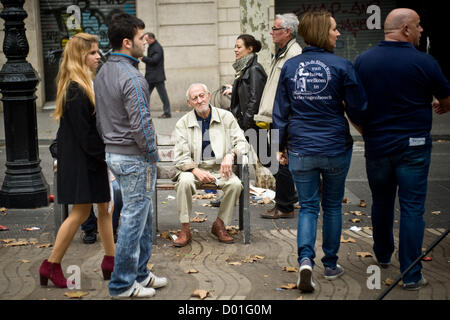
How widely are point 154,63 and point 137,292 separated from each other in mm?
10503

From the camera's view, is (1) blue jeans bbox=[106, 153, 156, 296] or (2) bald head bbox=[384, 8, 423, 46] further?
(2) bald head bbox=[384, 8, 423, 46]

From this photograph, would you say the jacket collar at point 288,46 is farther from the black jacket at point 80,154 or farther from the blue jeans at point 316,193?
the black jacket at point 80,154

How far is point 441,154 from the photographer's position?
10.7m

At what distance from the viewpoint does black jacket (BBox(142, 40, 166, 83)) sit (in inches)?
571

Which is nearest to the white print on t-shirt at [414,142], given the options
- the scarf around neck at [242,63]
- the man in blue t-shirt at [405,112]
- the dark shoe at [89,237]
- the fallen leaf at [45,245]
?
the man in blue t-shirt at [405,112]

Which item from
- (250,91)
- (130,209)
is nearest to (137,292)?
(130,209)

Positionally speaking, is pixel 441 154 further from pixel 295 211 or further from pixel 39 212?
pixel 39 212

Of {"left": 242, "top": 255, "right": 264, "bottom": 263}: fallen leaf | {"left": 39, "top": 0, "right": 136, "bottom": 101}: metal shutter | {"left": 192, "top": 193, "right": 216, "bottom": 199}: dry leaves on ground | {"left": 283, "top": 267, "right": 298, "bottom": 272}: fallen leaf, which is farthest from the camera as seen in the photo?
{"left": 39, "top": 0, "right": 136, "bottom": 101}: metal shutter

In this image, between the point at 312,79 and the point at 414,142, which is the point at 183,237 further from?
the point at 414,142

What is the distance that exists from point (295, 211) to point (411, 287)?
7.97 ft

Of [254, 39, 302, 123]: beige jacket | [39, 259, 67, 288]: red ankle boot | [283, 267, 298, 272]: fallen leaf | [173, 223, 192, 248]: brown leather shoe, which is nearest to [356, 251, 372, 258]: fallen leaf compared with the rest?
[283, 267, 298, 272]: fallen leaf

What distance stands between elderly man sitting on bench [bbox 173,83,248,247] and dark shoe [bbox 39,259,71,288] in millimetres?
1273

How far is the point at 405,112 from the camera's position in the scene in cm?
458

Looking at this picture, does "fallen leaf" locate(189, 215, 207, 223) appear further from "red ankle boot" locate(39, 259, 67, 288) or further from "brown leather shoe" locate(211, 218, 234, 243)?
"red ankle boot" locate(39, 259, 67, 288)
